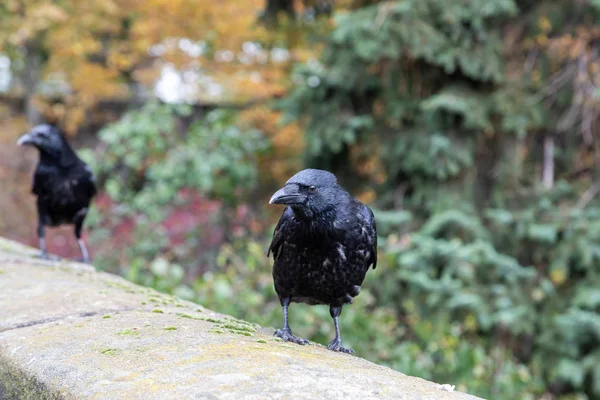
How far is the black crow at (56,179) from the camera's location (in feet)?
16.5

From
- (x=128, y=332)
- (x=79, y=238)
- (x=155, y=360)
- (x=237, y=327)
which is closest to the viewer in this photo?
(x=155, y=360)

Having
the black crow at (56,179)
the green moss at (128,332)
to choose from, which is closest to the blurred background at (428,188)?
the black crow at (56,179)

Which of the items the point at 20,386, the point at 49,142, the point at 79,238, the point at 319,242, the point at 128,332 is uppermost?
the point at 49,142

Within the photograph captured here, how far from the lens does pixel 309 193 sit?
278 centimetres

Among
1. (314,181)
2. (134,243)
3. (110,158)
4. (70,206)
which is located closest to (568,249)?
(314,181)

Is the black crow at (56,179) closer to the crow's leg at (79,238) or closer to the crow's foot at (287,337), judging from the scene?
the crow's leg at (79,238)

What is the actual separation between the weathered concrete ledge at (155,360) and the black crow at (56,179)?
230 cm

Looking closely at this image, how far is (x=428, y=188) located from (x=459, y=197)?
1.01 ft

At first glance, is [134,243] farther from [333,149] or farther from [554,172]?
[554,172]

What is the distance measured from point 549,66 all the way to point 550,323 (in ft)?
8.20

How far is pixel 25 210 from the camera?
37.2 feet

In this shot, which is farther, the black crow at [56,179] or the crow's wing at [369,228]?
the black crow at [56,179]

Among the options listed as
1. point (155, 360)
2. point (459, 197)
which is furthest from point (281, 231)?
point (459, 197)

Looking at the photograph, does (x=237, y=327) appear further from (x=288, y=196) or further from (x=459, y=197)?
(x=459, y=197)
